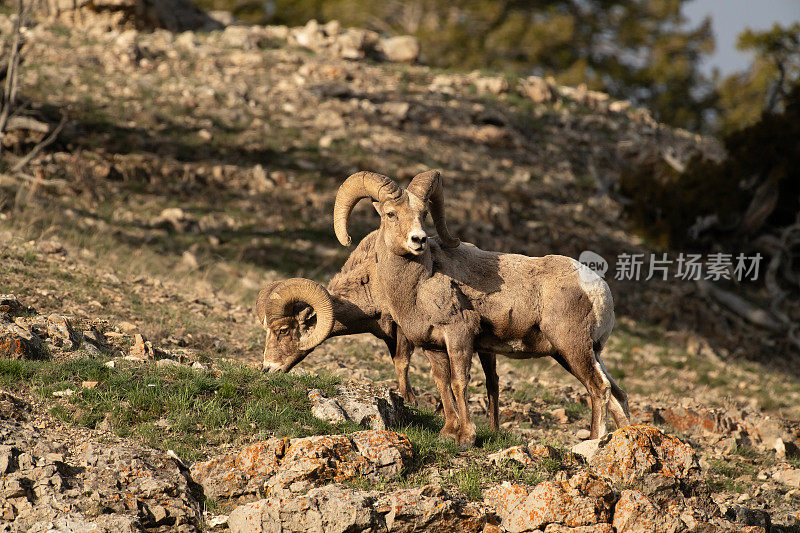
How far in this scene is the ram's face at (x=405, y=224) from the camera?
8031 mm

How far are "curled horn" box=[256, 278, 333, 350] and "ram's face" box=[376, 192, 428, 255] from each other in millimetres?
1220

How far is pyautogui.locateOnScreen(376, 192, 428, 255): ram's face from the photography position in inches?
316

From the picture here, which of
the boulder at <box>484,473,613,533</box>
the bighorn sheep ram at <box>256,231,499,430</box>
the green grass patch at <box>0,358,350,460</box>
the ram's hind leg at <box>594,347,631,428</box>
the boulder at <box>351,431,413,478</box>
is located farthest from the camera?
the bighorn sheep ram at <box>256,231,499,430</box>

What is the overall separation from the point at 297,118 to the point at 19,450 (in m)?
19.8

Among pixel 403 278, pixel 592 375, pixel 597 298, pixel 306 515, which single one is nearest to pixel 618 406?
pixel 592 375

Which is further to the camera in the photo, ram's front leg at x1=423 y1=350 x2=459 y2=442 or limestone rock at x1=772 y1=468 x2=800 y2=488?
limestone rock at x1=772 y1=468 x2=800 y2=488

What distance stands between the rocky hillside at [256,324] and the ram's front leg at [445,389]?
0.33 metres

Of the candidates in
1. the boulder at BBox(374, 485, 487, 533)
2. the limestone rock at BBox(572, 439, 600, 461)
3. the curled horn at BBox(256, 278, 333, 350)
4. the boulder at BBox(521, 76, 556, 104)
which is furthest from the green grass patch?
the boulder at BBox(521, 76, 556, 104)

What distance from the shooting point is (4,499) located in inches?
247

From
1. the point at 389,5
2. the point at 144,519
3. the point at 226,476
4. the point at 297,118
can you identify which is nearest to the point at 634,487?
the point at 226,476

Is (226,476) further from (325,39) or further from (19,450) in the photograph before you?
(325,39)

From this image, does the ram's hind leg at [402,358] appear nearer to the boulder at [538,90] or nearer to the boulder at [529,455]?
the boulder at [529,455]

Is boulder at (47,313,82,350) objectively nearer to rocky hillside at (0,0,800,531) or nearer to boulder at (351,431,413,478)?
rocky hillside at (0,0,800,531)

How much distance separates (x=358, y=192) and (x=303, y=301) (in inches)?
58.0
